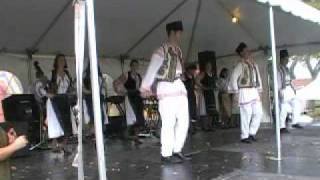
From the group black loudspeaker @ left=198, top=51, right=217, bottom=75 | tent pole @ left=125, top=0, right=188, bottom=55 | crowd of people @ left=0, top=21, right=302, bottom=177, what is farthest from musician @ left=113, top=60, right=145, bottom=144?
black loudspeaker @ left=198, top=51, right=217, bottom=75

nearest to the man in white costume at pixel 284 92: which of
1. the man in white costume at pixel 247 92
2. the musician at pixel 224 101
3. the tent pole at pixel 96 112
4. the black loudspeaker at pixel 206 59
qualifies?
the musician at pixel 224 101

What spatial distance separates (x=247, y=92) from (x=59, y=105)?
3529mm

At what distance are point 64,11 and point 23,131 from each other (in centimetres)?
231

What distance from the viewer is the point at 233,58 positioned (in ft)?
51.7

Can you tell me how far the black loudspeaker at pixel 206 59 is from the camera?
48.6ft

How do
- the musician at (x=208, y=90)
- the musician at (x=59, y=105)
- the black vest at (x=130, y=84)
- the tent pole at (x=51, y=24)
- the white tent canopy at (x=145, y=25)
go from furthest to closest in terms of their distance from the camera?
1. the musician at (x=208, y=90)
2. the black vest at (x=130, y=84)
3. the white tent canopy at (x=145, y=25)
4. the tent pole at (x=51, y=24)
5. the musician at (x=59, y=105)

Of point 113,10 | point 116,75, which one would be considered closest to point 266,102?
point 116,75

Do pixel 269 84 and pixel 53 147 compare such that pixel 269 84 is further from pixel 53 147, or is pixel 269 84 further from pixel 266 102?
pixel 53 147

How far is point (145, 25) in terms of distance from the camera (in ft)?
40.9

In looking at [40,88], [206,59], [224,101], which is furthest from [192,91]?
[40,88]

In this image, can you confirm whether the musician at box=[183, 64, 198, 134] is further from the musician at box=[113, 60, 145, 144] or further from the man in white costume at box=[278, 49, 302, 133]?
the man in white costume at box=[278, 49, 302, 133]

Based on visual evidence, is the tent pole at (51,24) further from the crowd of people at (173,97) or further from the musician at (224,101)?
the musician at (224,101)

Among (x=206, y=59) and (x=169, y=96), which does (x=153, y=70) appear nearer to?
(x=169, y=96)

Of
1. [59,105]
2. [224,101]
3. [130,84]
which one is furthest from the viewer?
[224,101]
